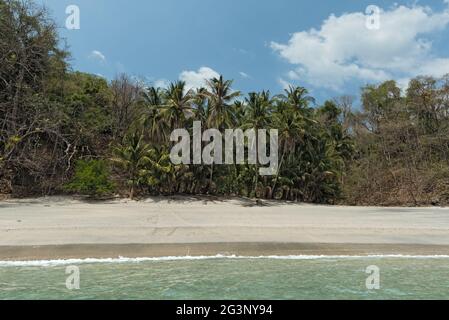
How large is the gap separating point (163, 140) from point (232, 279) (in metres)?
25.9

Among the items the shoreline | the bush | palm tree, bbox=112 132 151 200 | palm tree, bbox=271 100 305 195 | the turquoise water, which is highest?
palm tree, bbox=271 100 305 195

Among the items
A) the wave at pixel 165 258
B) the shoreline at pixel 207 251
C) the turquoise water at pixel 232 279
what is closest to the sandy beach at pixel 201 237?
the shoreline at pixel 207 251

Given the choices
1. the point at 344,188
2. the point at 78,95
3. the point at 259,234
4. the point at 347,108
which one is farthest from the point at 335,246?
the point at 347,108

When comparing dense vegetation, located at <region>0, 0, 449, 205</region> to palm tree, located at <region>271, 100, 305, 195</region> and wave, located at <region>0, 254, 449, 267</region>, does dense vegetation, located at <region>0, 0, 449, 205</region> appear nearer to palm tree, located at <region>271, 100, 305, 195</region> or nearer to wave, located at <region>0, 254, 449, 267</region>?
palm tree, located at <region>271, 100, 305, 195</region>

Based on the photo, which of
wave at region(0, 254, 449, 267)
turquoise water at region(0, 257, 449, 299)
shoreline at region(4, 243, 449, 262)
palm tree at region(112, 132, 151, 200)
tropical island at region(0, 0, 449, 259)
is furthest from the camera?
palm tree at region(112, 132, 151, 200)

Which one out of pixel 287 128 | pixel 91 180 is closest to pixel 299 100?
pixel 287 128

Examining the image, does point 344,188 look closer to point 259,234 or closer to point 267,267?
point 259,234

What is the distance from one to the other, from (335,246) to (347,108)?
158 feet

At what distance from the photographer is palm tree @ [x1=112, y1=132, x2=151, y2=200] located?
31.9 metres

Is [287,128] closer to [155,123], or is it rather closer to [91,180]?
[155,123]

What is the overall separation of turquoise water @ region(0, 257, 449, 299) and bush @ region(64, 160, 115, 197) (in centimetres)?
1959

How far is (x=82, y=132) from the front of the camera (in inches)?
1398

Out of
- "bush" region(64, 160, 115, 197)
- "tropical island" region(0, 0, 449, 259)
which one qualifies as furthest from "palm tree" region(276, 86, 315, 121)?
"bush" region(64, 160, 115, 197)

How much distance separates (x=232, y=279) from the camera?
9547 millimetres
